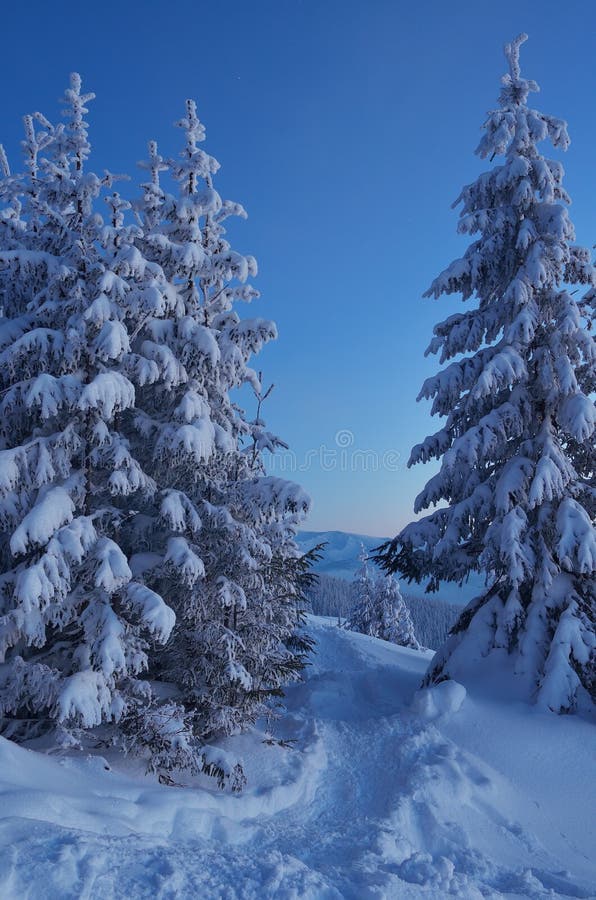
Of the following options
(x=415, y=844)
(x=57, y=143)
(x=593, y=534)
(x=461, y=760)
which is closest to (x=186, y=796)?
(x=415, y=844)

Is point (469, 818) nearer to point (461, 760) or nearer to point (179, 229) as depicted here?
point (461, 760)

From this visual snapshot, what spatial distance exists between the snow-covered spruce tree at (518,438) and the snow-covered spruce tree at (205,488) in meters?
3.55

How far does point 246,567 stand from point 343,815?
4077mm

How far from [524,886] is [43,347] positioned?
9231 mm

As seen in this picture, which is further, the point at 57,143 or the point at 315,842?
the point at 57,143

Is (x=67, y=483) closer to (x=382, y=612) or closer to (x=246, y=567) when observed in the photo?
(x=246, y=567)

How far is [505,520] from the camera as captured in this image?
9.88 meters

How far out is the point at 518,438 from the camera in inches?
456

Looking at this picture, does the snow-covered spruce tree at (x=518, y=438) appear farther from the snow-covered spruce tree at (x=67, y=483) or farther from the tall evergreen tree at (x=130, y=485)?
the snow-covered spruce tree at (x=67, y=483)

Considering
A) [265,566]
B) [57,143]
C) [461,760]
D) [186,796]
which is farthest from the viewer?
[265,566]

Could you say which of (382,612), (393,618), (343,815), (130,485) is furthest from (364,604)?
(130,485)

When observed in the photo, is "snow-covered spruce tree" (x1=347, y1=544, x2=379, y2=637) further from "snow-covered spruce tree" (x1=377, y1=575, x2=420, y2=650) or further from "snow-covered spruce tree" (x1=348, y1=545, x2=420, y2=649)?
"snow-covered spruce tree" (x1=377, y1=575, x2=420, y2=650)

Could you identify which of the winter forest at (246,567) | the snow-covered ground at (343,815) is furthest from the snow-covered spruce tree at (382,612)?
the snow-covered ground at (343,815)

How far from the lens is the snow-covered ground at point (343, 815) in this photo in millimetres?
4250
